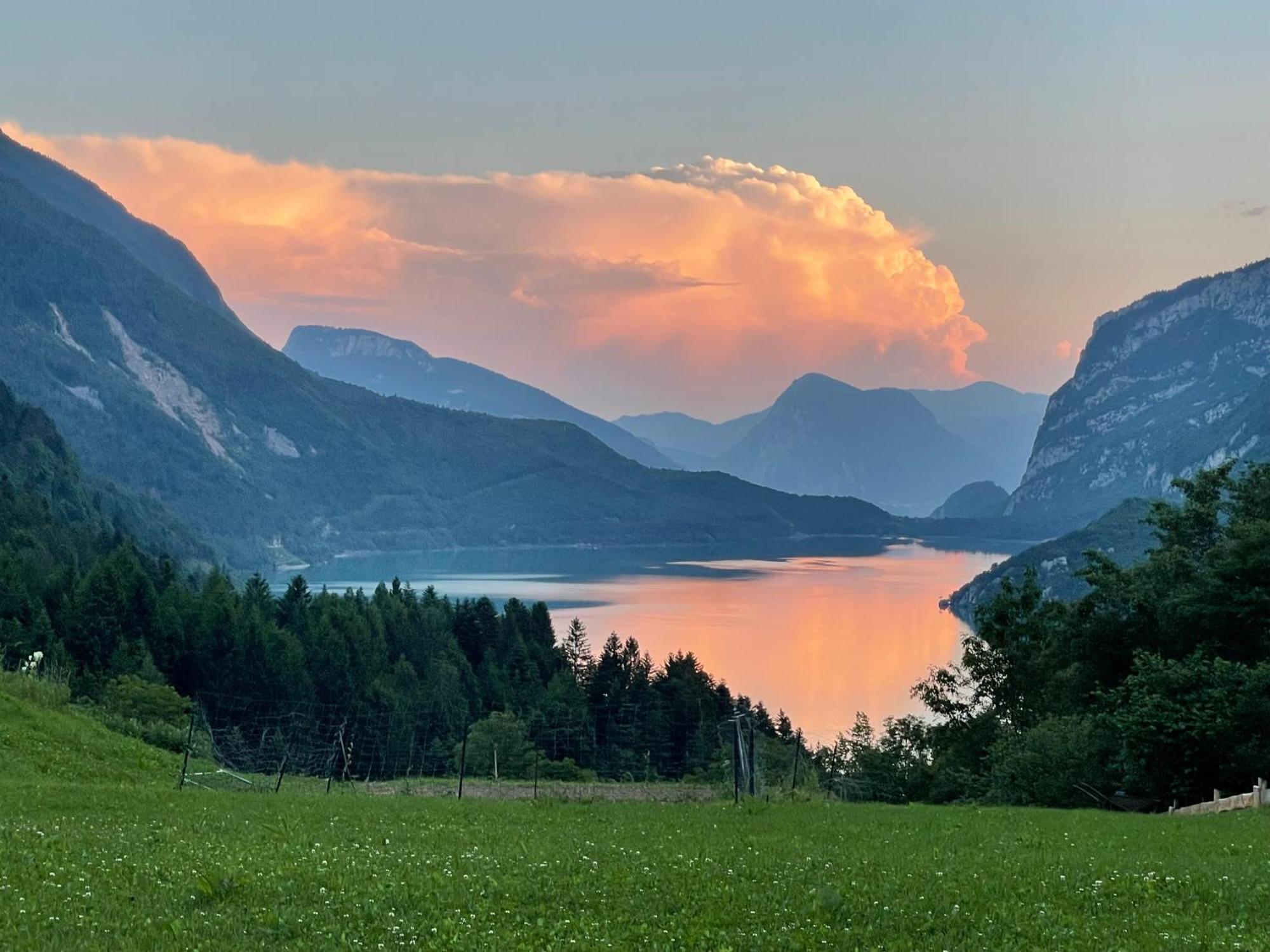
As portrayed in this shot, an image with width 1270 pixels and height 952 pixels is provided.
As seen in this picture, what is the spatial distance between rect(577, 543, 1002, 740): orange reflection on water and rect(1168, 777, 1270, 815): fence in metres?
41.9

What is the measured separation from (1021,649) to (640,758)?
A: 14.3 metres

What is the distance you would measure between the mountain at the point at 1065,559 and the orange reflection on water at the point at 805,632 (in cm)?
462

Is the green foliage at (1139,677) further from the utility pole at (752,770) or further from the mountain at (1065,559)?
the mountain at (1065,559)

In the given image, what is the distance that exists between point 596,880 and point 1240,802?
1384cm

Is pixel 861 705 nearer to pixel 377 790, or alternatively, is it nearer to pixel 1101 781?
pixel 1101 781

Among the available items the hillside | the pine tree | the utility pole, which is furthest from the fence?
the pine tree

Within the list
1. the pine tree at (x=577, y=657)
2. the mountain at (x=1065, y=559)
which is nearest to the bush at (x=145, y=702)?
the pine tree at (x=577, y=657)

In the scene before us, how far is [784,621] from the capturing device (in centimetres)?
11938

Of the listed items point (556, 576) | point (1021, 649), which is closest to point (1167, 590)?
point (1021, 649)

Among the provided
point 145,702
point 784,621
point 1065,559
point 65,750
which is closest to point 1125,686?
point 65,750

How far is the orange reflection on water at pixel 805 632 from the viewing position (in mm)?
76812

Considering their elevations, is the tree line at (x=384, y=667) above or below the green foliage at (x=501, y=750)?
above

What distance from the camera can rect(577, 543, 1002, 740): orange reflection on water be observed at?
3024 inches

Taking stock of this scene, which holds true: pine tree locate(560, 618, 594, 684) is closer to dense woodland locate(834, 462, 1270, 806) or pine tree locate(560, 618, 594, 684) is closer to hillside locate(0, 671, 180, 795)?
dense woodland locate(834, 462, 1270, 806)
